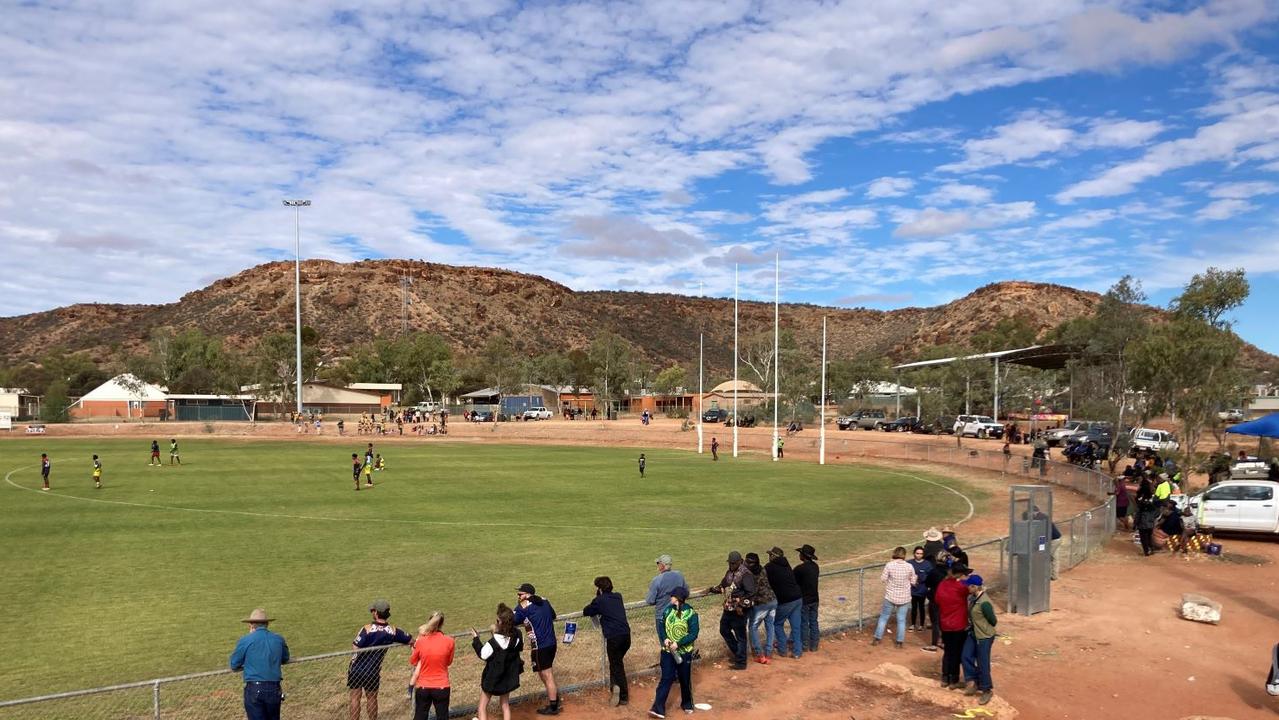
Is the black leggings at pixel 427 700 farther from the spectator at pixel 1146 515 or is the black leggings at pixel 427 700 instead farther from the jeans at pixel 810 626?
the spectator at pixel 1146 515

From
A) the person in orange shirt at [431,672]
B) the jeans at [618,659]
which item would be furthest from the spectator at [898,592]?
the person in orange shirt at [431,672]

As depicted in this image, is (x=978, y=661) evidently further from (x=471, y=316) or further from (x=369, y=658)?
(x=471, y=316)

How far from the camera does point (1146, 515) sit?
19.0 metres

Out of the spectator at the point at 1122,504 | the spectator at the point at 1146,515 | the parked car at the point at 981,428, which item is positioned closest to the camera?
the spectator at the point at 1146,515

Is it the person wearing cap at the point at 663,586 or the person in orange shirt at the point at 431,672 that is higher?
the person wearing cap at the point at 663,586

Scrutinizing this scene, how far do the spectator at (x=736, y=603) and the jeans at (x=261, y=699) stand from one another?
18.3 ft

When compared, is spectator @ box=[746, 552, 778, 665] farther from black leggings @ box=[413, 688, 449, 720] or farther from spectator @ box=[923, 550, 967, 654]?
black leggings @ box=[413, 688, 449, 720]

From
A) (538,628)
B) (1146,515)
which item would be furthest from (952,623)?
(1146,515)

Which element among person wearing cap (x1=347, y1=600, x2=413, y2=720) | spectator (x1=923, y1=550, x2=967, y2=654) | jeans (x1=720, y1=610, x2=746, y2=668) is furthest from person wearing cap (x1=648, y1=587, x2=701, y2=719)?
spectator (x1=923, y1=550, x2=967, y2=654)

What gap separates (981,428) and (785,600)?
51.1 metres

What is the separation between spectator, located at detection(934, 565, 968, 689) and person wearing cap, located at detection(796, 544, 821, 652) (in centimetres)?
189

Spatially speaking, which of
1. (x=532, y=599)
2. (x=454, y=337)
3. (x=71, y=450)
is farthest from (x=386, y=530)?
(x=454, y=337)

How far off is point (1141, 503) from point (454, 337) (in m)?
142

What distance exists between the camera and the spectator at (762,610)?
11742 millimetres
